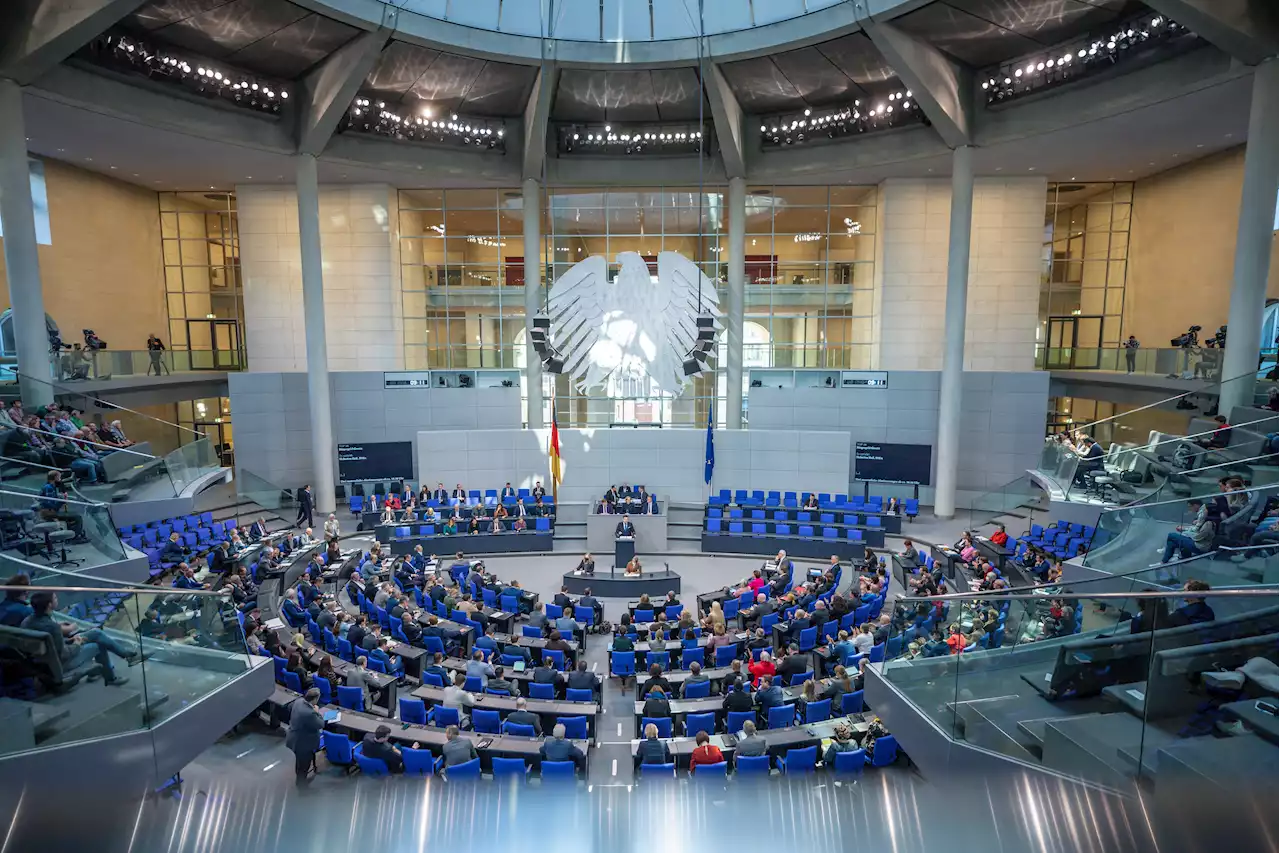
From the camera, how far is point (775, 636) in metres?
11.3

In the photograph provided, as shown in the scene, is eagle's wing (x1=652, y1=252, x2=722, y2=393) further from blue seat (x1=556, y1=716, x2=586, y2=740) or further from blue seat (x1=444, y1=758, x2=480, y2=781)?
blue seat (x1=444, y1=758, x2=480, y2=781)

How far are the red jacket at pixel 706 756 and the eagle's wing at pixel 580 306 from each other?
842 centimetres

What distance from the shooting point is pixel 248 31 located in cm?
1617

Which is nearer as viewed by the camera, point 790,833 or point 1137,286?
point 790,833

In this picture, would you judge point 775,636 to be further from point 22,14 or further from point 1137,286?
point 1137,286

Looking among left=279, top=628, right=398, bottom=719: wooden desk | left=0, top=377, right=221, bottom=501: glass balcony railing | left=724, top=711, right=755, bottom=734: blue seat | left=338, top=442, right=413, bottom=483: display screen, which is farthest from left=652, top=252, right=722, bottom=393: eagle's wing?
left=338, top=442, right=413, bottom=483: display screen

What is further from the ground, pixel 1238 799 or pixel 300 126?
pixel 300 126

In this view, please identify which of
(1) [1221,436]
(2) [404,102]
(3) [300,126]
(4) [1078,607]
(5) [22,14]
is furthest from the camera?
(2) [404,102]

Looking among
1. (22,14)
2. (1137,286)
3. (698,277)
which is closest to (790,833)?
(698,277)

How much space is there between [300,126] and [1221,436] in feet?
73.1

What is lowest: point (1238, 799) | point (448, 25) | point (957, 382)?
point (1238, 799)

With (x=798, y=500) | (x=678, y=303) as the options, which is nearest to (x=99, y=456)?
(x=678, y=303)

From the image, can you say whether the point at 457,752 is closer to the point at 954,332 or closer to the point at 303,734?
the point at 303,734

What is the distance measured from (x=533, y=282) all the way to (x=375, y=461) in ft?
24.7
